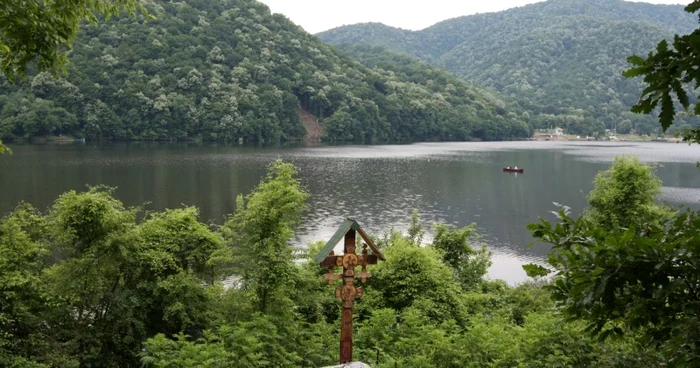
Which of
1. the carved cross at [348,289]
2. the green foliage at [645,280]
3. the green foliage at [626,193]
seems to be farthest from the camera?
the green foliage at [626,193]

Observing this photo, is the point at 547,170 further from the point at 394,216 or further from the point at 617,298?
the point at 617,298

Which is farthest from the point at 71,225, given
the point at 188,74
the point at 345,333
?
the point at 188,74

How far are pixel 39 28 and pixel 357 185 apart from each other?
46.6 meters

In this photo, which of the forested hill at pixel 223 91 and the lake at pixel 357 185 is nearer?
the lake at pixel 357 185

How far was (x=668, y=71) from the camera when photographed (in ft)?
10.7

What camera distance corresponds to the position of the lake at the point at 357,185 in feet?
120

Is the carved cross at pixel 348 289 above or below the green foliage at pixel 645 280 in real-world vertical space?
below

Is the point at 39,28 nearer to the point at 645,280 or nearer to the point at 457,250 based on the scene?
the point at 645,280

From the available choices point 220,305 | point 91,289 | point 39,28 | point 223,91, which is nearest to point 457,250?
point 220,305

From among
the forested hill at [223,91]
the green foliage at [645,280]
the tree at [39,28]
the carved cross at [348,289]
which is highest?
the forested hill at [223,91]

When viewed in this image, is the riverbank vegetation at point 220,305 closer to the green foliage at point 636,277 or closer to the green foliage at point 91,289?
the green foliage at point 91,289

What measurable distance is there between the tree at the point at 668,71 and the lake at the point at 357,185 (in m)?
24.5

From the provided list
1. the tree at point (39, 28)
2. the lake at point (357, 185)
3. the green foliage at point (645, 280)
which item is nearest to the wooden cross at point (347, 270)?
the tree at point (39, 28)

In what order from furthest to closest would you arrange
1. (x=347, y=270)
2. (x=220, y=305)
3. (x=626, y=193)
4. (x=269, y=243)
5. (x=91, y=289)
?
(x=626, y=193) < (x=220, y=305) < (x=269, y=243) < (x=91, y=289) < (x=347, y=270)
